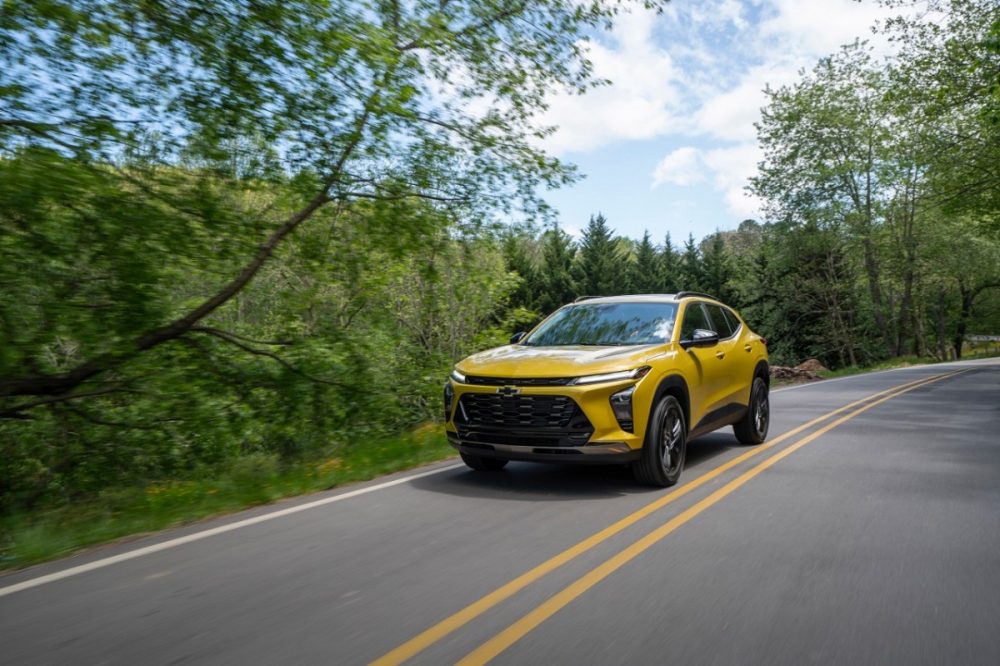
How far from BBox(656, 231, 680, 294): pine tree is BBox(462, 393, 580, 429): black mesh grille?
174ft

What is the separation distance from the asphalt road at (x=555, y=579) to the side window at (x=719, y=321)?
2.14 m

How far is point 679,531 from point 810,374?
20868 mm

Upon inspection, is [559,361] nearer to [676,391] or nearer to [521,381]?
[521,381]

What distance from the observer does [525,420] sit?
6.68m

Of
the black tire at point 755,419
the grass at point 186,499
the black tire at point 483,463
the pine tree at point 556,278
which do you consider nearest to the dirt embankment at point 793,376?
the black tire at point 755,419

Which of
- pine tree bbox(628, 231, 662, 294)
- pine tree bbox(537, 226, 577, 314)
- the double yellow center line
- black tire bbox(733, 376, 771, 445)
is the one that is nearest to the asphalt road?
the double yellow center line

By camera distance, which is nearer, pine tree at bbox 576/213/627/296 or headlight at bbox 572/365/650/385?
headlight at bbox 572/365/650/385

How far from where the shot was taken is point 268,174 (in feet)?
29.3

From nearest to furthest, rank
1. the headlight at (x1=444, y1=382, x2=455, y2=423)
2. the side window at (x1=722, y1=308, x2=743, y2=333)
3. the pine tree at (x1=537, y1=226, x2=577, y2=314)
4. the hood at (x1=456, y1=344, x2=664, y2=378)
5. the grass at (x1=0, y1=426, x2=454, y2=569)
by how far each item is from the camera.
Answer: the grass at (x1=0, y1=426, x2=454, y2=569), the hood at (x1=456, y1=344, x2=664, y2=378), the headlight at (x1=444, y1=382, x2=455, y2=423), the side window at (x1=722, y1=308, x2=743, y2=333), the pine tree at (x1=537, y1=226, x2=577, y2=314)

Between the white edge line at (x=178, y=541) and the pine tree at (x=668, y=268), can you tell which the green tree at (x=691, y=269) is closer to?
the pine tree at (x=668, y=268)

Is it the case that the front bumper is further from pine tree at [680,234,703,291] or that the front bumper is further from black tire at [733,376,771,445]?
pine tree at [680,234,703,291]

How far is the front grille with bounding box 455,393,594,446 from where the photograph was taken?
652 cm

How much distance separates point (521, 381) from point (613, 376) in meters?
0.80

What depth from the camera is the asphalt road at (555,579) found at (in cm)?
352
